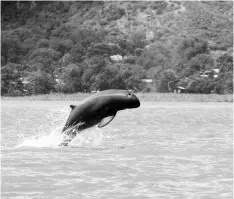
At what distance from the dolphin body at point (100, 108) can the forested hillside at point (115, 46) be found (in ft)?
258

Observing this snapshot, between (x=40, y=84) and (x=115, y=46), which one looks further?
(x=115, y=46)

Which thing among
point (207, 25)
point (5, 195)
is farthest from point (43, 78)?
point (5, 195)

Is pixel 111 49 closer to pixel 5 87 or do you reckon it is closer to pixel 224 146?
pixel 5 87

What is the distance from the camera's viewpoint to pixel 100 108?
533 inches

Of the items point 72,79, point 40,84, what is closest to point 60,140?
point 40,84

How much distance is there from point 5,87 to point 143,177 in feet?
281

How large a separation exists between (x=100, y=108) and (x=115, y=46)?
118606 millimetres

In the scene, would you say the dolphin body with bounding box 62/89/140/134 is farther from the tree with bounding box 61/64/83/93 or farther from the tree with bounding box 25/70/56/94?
the tree with bounding box 61/64/83/93

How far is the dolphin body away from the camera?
13352 mm

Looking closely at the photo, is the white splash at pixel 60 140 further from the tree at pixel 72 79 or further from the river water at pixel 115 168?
the tree at pixel 72 79

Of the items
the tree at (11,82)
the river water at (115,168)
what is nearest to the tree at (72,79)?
the tree at (11,82)

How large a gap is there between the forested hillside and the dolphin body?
78.6 m

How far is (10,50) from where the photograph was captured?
442 ft

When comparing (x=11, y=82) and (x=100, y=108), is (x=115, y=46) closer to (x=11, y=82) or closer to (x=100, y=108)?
(x=11, y=82)
